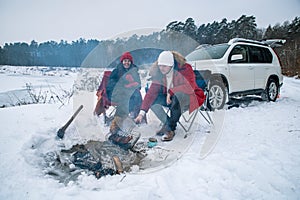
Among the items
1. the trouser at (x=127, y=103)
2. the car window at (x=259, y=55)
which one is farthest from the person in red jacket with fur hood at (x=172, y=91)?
the car window at (x=259, y=55)

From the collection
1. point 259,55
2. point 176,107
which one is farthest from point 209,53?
point 176,107

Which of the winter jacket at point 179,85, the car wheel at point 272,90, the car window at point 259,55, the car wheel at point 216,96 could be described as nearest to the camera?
the winter jacket at point 179,85

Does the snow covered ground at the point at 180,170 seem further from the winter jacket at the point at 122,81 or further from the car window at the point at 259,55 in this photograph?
the car window at the point at 259,55

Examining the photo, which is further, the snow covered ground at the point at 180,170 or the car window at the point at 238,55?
the car window at the point at 238,55

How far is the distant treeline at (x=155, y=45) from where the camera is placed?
215 inches

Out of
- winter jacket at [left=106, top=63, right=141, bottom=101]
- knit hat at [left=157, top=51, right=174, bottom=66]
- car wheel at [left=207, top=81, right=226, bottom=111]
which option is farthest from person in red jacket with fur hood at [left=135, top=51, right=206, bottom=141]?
car wheel at [left=207, top=81, right=226, bottom=111]

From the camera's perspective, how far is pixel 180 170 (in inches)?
77.3

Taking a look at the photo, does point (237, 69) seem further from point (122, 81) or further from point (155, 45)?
point (155, 45)

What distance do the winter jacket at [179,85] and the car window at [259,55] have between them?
10.4 ft

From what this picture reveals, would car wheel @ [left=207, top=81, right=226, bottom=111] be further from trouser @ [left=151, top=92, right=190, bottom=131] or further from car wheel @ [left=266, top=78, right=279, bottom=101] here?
car wheel @ [left=266, top=78, right=279, bottom=101]

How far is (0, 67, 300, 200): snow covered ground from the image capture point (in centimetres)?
162

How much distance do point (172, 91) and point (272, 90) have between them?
4340mm

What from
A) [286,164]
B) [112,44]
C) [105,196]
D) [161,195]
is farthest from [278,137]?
[112,44]

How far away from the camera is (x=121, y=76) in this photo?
3.40m
